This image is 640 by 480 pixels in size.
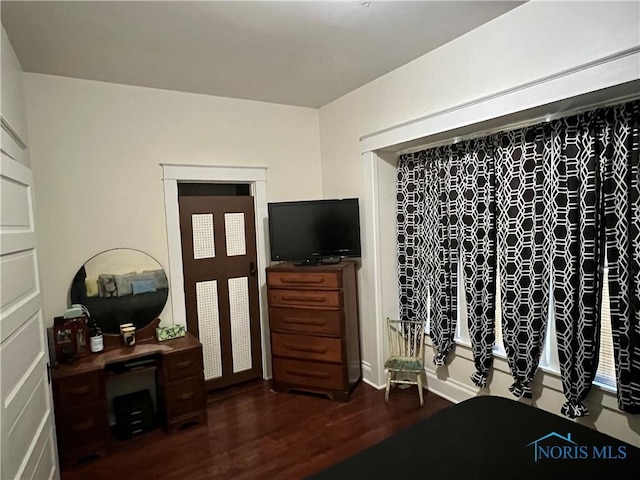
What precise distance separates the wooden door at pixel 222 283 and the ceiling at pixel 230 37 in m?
1.07

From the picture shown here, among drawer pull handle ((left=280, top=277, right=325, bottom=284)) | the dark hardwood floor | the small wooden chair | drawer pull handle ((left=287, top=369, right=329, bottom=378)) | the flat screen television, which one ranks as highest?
the flat screen television

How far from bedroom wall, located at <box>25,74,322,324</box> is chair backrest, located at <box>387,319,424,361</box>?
1.91m

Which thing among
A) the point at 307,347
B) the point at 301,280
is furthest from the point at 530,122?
the point at 307,347

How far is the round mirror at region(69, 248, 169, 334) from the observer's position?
2928mm

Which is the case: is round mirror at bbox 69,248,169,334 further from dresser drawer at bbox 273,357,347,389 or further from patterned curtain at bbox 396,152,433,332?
patterned curtain at bbox 396,152,433,332

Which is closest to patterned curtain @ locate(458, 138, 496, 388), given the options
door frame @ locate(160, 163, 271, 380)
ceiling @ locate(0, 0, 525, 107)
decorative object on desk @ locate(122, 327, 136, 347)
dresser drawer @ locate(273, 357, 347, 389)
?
ceiling @ locate(0, 0, 525, 107)

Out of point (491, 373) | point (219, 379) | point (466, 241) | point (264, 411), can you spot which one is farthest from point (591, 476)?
A: point (219, 379)

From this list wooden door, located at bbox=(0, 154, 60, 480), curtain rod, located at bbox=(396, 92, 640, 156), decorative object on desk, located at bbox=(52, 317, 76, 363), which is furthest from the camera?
decorative object on desk, located at bbox=(52, 317, 76, 363)

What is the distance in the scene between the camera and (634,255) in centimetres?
199

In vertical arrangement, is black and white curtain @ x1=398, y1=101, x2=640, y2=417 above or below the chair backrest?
above

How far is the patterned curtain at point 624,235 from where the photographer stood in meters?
1.97

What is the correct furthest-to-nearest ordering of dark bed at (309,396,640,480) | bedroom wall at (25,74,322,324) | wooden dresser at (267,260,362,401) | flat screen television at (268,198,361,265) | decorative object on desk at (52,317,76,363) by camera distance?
1. flat screen television at (268,198,361,265)
2. wooden dresser at (267,260,362,401)
3. bedroom wall at (25,74,322,324)
4. decorative object on desk at (52,317,76,363)
5. dark bed at (309,396,640,480)

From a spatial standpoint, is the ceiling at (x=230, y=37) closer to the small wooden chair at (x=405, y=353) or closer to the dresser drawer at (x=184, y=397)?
the small wooden chair at (x=405, y=353)

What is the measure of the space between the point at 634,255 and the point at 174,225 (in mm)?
3121
